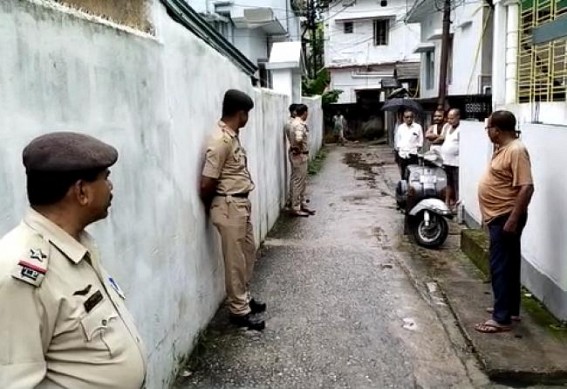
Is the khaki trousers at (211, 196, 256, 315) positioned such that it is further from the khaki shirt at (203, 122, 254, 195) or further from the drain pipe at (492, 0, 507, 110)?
the drain pipe at (492, 0, 507, 110)

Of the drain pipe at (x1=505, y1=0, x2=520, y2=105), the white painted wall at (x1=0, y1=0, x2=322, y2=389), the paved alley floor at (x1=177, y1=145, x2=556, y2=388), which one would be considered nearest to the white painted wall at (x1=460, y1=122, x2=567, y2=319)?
the paved alley floor at (x1=177, y1=145, x2=556, y2=388)

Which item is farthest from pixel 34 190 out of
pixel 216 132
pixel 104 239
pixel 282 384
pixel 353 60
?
pixel 353 60

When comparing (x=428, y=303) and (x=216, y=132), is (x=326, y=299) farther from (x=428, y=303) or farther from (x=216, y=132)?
(x=216, y=132)

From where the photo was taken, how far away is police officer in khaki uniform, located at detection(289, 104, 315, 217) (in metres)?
9.55

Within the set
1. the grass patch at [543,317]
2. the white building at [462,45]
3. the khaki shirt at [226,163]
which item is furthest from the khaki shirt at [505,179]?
the white building at [462,45]

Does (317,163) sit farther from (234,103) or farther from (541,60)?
(234,103)

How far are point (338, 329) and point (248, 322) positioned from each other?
724 mm

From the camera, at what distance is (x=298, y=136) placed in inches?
374

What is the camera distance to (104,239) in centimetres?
272

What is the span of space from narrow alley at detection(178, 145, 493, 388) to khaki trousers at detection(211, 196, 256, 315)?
0.90 feet

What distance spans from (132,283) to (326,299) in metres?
2.74

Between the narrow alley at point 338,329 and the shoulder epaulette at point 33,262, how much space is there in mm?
2479

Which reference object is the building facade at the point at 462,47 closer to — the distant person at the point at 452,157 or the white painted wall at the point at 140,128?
the distant person at the point at 452,157

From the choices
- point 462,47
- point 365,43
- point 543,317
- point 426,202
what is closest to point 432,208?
point 426,202
